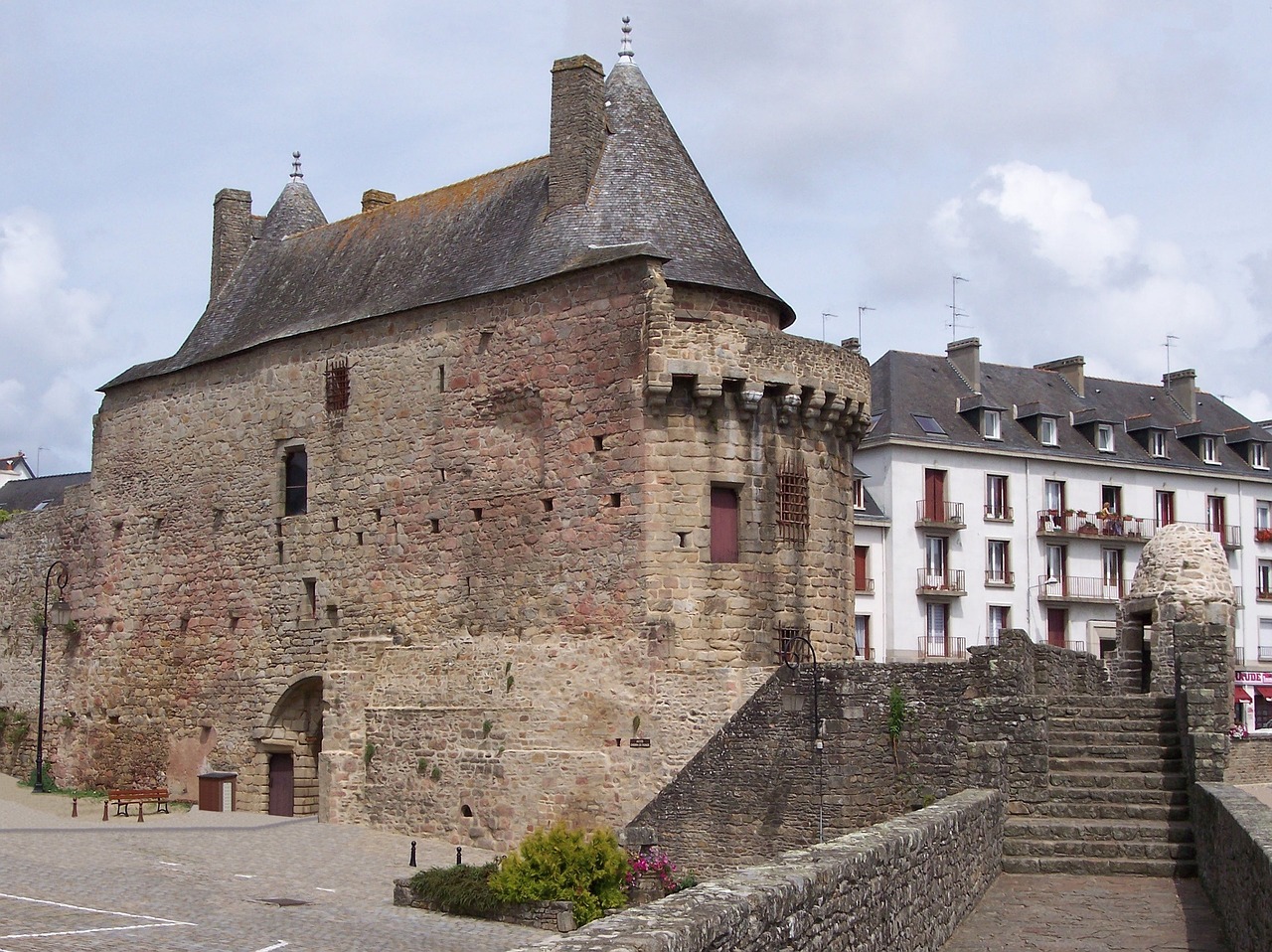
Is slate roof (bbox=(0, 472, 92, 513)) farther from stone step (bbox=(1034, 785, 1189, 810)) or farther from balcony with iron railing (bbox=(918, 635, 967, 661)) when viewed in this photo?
stone step (bbox=(1034, 785, 1189, 810))

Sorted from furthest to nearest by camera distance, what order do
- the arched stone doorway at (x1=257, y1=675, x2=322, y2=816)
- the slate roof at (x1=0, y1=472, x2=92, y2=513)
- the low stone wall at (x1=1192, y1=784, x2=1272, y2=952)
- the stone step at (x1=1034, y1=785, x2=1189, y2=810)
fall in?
the slate roof at (x1=0, y1=472, x2=92, y2=513)
the arched stone doorway at (x1=257, y1=675, x2=322, y2=816)
the stone step at (x1=1034, y1=785, x2=1189, y2=810)
the low stone wall at (x1=1192, y1=784, x2=1272, y2=952)

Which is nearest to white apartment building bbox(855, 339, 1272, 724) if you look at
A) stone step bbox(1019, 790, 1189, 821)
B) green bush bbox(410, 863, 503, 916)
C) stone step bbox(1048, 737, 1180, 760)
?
stone step bbox(1048, 737, 1180, 760)

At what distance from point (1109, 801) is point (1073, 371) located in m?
29.8

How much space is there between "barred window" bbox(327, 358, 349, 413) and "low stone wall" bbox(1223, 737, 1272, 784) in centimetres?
1321

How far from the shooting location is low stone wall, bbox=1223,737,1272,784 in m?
20.2

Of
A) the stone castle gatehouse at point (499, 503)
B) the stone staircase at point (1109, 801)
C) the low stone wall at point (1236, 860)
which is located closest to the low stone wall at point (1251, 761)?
the stone staircase at point (1109, 801)

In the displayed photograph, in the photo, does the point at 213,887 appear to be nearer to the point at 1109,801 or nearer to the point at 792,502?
the point at 792,502

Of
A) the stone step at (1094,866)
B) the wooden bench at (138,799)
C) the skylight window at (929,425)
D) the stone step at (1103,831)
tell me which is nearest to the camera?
the stone step at (1094,866)

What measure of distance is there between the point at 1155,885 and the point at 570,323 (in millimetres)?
10683

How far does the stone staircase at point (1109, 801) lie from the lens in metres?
14.3

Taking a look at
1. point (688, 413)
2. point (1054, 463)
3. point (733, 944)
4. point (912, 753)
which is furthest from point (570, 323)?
point (1054, 463)

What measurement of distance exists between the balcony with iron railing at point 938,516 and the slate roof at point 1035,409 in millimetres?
1476

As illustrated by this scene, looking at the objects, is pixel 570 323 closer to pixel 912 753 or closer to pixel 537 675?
pixel 537 675

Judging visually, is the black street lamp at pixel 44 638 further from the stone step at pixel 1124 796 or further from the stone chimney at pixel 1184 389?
the stone chimney at pixel 1184 389
